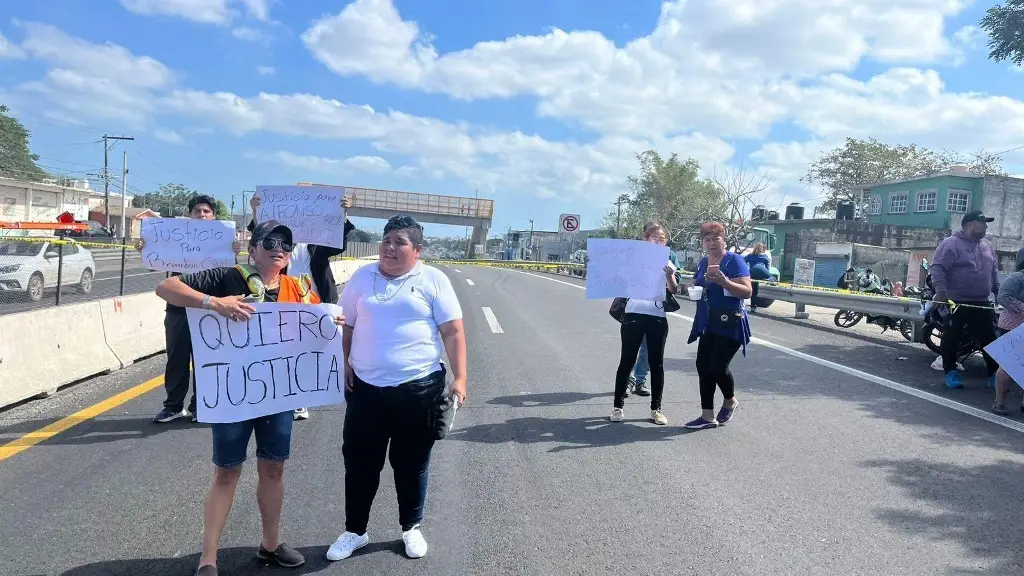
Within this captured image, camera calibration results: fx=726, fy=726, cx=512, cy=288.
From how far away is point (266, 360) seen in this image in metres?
3.44

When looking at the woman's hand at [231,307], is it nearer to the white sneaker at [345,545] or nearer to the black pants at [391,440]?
the black pants at [391,440]

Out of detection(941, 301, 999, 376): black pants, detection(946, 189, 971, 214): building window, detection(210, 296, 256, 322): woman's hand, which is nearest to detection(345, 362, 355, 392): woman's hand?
detection(210, 296, 256, 322): woman's hand

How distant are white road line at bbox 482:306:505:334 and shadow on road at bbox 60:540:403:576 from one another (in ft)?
30.1

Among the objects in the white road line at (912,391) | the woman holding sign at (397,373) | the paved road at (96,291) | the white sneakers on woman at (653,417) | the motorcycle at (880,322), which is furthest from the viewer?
the motorcycle at (880,322)

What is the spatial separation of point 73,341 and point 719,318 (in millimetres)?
6389

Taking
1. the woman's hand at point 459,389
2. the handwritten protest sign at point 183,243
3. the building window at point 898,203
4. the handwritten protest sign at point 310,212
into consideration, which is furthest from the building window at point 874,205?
the woman's hand at point 459,389

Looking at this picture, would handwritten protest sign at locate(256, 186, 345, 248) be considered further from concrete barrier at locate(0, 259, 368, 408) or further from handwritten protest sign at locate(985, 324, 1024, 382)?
handwritten protest sign at locate(985, 324, 1024, 382)

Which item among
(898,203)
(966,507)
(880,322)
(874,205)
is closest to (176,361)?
(966,507)

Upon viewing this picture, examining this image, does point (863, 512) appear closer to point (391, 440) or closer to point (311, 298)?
point (391, 440)

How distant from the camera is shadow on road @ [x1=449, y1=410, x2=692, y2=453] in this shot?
5.77 m

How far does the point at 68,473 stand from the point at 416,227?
9.91 feet

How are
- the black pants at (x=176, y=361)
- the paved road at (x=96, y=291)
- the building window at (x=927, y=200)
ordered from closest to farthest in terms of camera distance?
the black pants at (x=176, y=361) → the paved road at (x=96, y=291) → the building window at (x=927, y=200)

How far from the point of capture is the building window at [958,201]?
39000mm

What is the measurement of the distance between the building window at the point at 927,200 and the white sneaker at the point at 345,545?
43628mm
